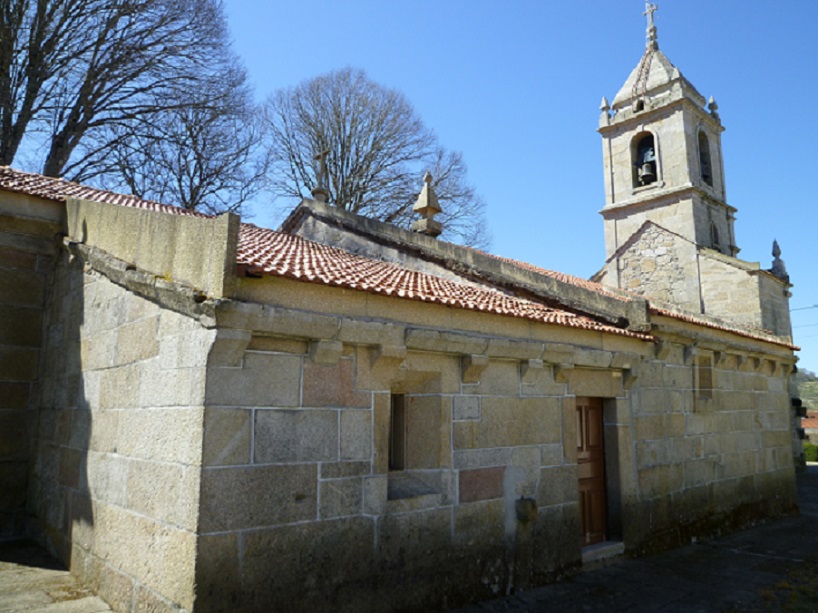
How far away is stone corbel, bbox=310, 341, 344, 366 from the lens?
4.07m

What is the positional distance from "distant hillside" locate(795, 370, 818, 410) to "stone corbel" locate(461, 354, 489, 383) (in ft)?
166

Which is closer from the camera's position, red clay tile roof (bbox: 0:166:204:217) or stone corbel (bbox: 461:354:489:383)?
stone corbel (bbox: 461:354:489:383)

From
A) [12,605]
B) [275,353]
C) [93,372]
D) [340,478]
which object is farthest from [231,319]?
[12,605]

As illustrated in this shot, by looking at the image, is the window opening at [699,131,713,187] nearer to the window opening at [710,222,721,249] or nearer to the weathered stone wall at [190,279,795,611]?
the window opening at [710,222,721,249]

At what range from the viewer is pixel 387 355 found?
14.6ft

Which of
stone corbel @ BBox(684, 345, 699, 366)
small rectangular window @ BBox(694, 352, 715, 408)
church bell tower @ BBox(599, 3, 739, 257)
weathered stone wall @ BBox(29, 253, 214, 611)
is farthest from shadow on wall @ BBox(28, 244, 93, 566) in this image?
church bell tower @ BBox(599, 3, 739, 257)

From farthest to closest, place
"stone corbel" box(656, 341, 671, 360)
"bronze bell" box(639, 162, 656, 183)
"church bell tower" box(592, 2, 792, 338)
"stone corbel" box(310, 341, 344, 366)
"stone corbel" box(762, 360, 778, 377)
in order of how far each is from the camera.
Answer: "bronze bell" box(639, 162, 656, 183) → "church bell tower" box(592, 2, 792, 338) → "stone corbel" box(762, 360, 778, 377) → "stone corbel" box(656, 341, 671, 360) → "stone corbel" box(310, 341, 344, 366)

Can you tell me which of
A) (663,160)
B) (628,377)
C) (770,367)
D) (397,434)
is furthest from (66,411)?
(663,160)

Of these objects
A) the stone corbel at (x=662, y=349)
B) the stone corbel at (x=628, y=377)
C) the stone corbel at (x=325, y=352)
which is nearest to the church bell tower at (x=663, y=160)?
the stone corbel at (x=662, y=349)

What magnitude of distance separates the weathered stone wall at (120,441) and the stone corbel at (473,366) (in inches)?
93.4

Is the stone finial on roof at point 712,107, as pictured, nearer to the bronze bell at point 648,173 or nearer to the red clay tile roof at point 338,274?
the bronze bell at point 648,173

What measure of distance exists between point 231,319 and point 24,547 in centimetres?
413

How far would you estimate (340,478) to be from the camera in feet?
13.7

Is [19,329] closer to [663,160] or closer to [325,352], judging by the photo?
[325,352]
